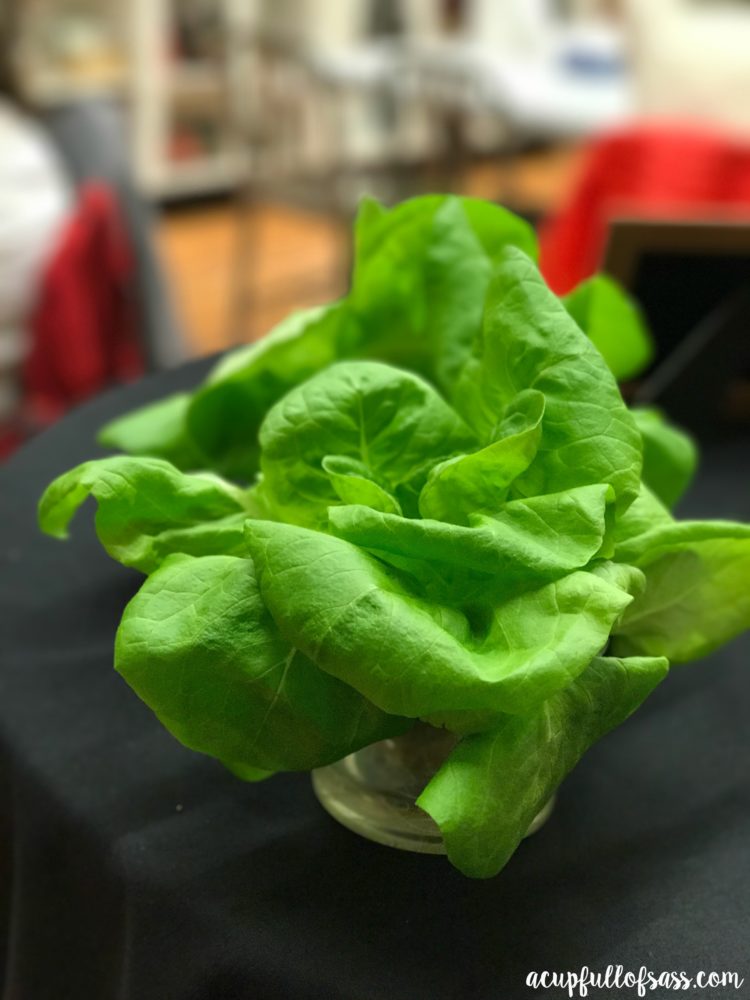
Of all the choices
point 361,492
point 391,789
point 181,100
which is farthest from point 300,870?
point 181,100

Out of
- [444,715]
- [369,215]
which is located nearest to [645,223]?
[369,215]

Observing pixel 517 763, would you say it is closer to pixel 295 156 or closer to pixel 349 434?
pixel 349 434

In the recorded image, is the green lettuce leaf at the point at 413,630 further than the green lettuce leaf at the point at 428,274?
No

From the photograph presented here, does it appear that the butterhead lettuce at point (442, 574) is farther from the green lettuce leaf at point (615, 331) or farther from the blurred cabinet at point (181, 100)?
the blurred cabinet at point (181, 100)

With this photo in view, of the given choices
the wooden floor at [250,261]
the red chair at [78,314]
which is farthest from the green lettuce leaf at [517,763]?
the wooden floor at [250,261]

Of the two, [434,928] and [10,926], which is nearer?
[434,928]

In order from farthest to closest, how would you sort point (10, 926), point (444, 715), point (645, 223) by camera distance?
point (645, 223) < point (10, 926) < point (444, 715)

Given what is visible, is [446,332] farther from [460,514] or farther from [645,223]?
[645,223]
